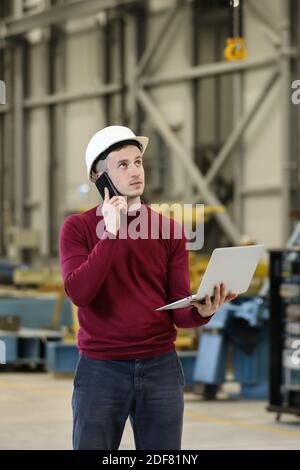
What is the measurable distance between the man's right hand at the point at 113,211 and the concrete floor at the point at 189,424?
499cm

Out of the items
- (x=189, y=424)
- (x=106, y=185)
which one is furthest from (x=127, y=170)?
(x=189, y=424)

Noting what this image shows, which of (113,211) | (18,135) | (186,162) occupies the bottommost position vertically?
(113,211)

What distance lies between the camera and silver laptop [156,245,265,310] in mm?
3406

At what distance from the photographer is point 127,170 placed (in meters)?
3.63

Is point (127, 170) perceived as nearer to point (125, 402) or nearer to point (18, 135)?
point (125, 402)

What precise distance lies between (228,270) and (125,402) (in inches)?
22.9

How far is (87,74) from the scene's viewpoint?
2267 centimetres

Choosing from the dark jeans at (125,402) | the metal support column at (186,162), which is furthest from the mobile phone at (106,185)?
the metal support column at (186,162)

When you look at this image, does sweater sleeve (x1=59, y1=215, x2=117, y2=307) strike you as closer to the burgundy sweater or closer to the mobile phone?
the burgundy sweater

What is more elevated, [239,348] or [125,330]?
[125,330]

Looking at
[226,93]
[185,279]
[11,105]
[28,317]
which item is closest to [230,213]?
[226,93]

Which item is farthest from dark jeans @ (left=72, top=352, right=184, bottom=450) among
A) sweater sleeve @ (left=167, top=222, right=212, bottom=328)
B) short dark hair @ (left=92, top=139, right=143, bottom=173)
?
short dark hair @ (left=92, top=139, right=143, bottom=173)

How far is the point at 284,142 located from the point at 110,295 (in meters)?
13.7

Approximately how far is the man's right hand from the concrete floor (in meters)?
4.99
